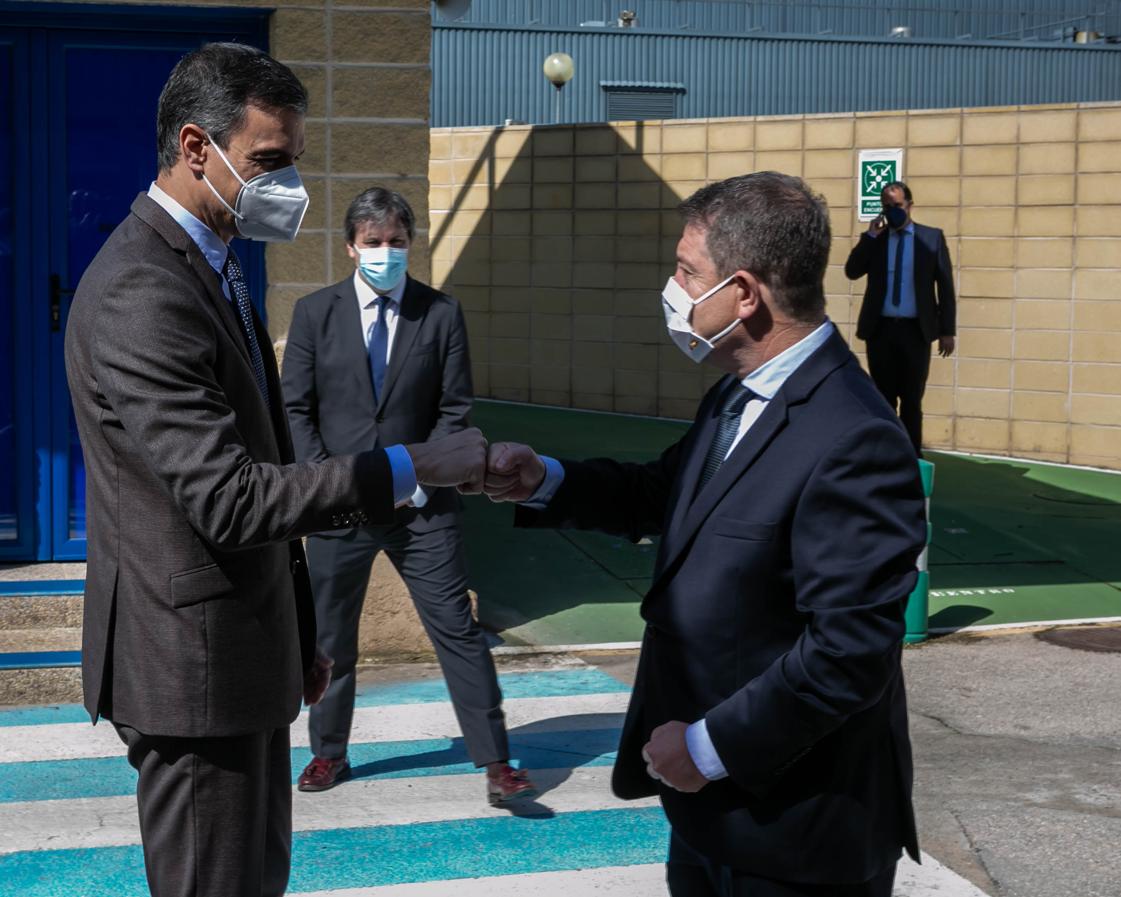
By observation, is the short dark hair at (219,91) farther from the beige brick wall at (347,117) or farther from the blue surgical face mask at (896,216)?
the blue surgical face mask at (896,216)

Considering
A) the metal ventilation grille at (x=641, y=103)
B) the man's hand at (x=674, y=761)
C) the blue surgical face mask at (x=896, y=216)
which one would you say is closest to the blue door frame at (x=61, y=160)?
the man's hand at (x=674, y=761)

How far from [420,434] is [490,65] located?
22.5 meters

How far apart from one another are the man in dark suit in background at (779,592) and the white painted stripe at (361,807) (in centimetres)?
260

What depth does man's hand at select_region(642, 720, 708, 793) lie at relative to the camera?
9.53 feet

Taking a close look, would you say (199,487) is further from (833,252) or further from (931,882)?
(833,252)

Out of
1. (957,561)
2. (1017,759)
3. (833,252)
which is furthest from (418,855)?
(833,252)

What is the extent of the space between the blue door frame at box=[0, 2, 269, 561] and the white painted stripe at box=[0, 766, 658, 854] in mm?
2428

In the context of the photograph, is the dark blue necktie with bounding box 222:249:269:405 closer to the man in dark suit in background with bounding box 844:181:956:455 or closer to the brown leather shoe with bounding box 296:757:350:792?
the brown leather shoe with bounding box 296:757:350:792

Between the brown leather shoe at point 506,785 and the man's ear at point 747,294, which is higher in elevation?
the man's ear at point 747,294

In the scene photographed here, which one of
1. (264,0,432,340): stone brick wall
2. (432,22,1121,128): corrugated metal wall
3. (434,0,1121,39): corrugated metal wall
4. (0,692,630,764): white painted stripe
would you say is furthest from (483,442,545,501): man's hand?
(434,0,1121,39): corrugated metal wall

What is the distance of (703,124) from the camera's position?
14781 mm

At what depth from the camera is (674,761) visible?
2914 millimetres

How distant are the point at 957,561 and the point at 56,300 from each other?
553 centimetres

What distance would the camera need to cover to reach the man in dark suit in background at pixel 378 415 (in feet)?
19.0
